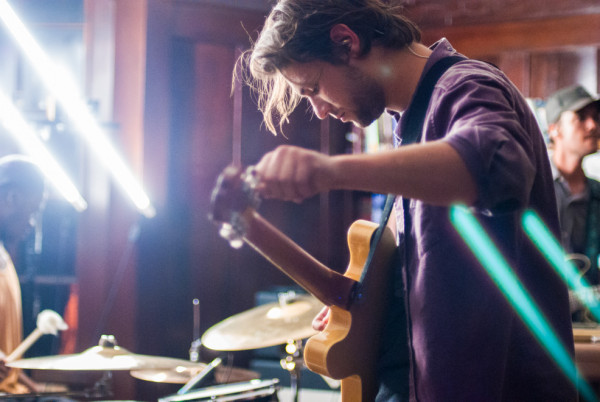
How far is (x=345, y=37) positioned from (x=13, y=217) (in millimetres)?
2375

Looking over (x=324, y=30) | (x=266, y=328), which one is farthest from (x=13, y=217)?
(x=324, y=30)

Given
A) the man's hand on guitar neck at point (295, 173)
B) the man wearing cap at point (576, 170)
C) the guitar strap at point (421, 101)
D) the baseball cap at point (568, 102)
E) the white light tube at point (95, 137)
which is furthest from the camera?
the white light tube at point (95, 137)

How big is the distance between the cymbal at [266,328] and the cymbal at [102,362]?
0.28 m

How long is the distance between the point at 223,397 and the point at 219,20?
2.90m

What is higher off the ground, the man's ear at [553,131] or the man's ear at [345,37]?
the man's ear at [553,131]

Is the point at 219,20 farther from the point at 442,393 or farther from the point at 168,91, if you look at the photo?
the point at 442,393

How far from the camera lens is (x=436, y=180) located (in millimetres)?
847

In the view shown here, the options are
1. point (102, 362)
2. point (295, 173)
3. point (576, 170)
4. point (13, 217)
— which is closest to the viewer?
point (295, 173)

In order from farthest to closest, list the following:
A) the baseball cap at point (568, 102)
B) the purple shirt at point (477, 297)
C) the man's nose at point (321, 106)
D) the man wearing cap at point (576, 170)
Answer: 1. the baseball cap at point (568, 102)
2. the man wearing cap at point (576, 170)
3. the man's nose at point (321, 106)
4. the purple shirt at point (477, 297)

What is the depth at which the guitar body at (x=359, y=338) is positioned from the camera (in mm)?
1382

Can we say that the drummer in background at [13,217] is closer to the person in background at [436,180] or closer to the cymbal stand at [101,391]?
the cymbal stand at [101,391]

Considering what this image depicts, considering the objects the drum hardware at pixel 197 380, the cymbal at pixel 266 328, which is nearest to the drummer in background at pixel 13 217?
the cymbal at pixel 266 328

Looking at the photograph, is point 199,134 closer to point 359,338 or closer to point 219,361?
point 219,361

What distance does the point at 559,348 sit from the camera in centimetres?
111
